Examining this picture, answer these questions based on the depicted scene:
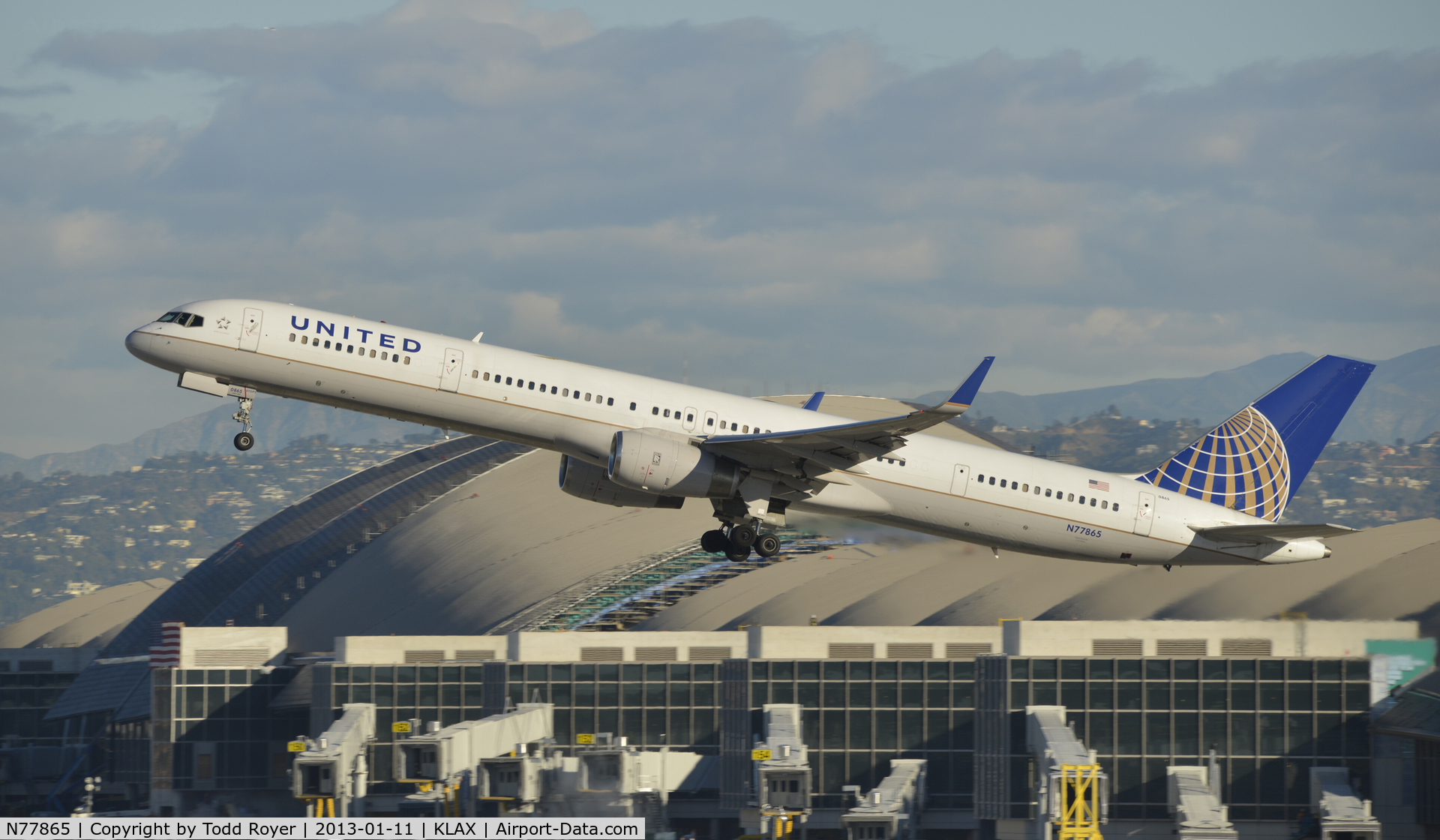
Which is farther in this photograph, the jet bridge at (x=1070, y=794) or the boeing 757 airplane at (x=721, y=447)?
the jet bridge at (x=1070, y=794)

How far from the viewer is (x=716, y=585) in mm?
96125

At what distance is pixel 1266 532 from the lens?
4453 centimetres

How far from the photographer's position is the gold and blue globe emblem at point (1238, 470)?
48.2m

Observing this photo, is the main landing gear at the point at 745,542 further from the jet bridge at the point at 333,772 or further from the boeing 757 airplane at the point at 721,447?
the jet bridge at the point at 333,772

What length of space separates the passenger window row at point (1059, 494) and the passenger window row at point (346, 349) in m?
17.2

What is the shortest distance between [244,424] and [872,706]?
31.1 m

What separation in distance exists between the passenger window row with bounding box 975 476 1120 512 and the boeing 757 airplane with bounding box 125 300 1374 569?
0.17 feet

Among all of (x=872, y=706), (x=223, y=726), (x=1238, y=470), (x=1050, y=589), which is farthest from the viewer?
(x=223, y=726)

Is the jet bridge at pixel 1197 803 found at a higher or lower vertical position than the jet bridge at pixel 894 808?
higher

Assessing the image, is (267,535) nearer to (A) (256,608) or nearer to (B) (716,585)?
(A) (256,608)

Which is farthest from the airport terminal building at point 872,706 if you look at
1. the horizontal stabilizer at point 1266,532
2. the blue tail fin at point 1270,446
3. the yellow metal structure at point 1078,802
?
the blue tail fin at point 1270,446

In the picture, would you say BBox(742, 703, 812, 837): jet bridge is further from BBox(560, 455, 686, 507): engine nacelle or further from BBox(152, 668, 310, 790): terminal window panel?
BBox(152, 668, 310, 790): terminal window panel

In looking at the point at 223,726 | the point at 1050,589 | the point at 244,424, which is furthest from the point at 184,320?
the point at 1050,589

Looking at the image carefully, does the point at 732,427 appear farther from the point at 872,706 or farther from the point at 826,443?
the point at 872,706
